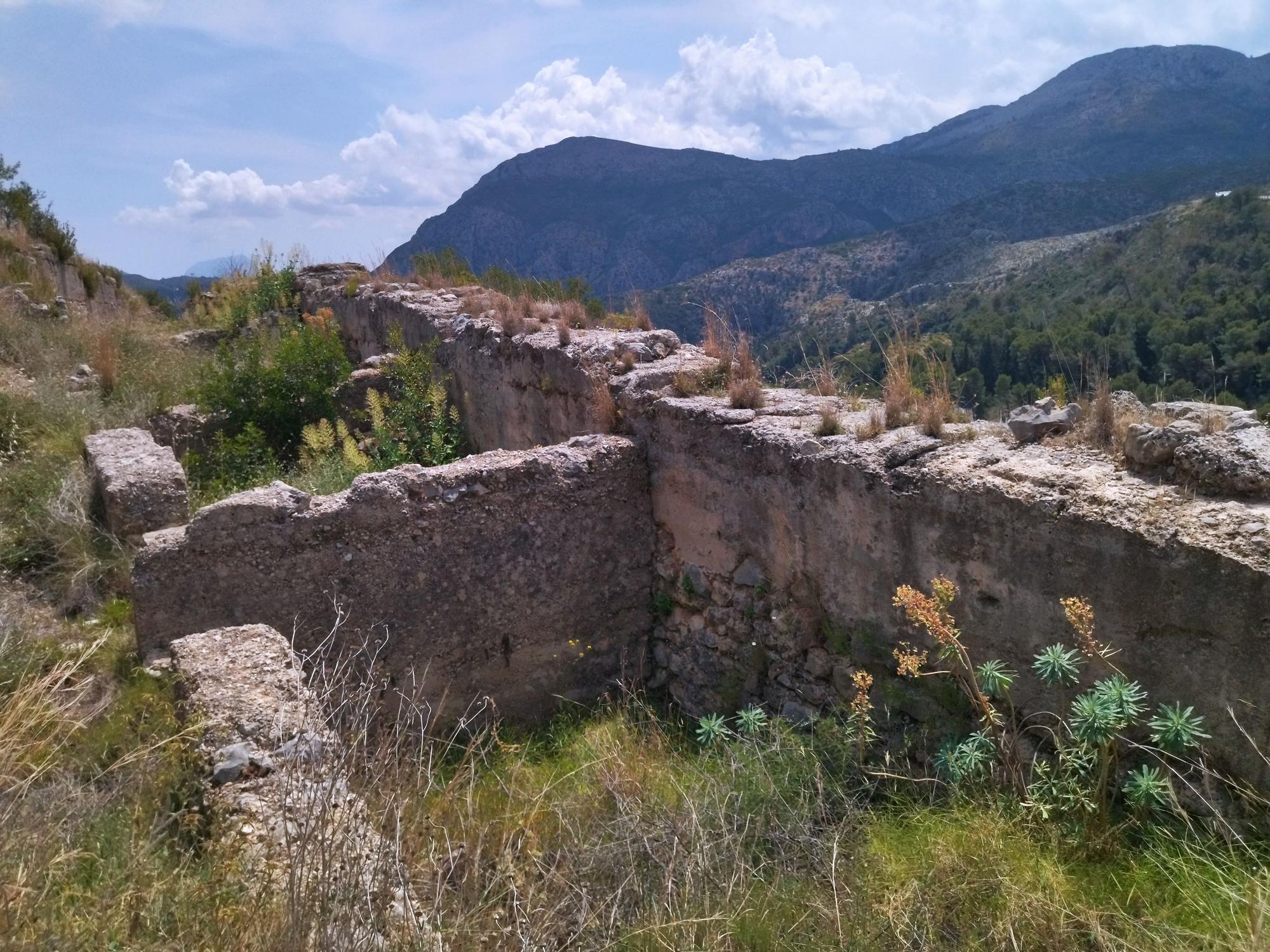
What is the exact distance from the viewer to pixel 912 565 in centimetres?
335

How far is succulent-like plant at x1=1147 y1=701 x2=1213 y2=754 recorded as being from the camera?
2377 mm

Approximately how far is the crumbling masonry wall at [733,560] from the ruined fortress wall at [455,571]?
0.01 metres

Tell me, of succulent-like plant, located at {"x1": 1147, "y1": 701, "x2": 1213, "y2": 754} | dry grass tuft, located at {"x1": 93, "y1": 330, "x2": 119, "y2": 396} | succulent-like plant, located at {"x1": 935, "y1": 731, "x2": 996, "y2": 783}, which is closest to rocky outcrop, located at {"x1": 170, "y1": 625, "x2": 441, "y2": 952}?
succulent-like plant, located at {"x1": 935, "y1": 731, "x2": 996, "y2": 783}

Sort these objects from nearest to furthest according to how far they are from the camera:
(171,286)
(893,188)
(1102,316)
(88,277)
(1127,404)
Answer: (1127,404) → (88,277) → (1102,316) → (171,286) → (893,188)

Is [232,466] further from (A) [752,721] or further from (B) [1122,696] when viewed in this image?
(B) [1122,696]

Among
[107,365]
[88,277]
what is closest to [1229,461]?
[107,365]

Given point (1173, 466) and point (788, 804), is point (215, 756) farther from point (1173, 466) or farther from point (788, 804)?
point (1173, 466)

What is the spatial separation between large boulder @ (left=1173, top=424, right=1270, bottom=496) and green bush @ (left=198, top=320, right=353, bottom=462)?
20.8 feet

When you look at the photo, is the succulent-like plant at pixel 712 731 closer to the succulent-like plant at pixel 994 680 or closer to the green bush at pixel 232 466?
the succulent-like plant at pixel 994 680

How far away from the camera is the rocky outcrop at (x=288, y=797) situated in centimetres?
188

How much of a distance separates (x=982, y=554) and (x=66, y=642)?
4.34 meters

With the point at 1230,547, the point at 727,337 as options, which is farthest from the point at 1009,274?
the point at 1230,547

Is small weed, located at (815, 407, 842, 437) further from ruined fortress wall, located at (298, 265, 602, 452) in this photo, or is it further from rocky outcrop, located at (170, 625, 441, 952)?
rocky outcrop, located at (170, 625, 441, 952)

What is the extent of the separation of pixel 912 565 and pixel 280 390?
5867 mm
